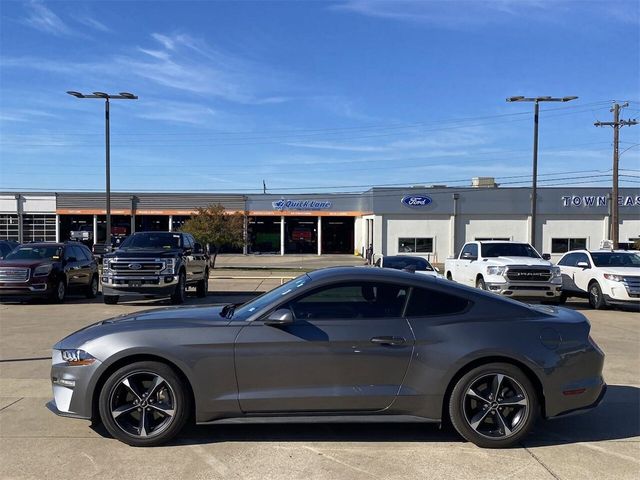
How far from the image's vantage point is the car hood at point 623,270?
1507 centimetres

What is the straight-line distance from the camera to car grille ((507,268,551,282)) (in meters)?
15.3

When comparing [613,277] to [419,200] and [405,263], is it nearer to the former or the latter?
[405,263]

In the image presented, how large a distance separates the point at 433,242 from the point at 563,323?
43865 mm

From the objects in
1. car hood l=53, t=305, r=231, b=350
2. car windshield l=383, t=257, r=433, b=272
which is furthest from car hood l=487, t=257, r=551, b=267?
car hood l=53, t=305, r=231, b=350

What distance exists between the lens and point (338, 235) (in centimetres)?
6122

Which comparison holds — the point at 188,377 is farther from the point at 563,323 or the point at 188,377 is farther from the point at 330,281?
the point at 563,323

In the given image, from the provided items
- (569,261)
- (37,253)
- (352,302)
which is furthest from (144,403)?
(569,261)

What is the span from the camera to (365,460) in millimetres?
4504

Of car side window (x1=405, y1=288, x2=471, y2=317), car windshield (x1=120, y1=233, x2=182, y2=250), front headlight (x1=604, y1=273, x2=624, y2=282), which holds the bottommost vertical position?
front headlight (x1=604, y1=273, x2=624, y2=282)

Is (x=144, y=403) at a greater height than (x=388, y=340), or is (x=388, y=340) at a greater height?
(x=388, y=340)

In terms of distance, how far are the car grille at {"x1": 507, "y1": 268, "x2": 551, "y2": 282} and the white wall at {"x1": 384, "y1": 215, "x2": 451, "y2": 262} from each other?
1282 inches

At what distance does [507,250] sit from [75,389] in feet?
48.1

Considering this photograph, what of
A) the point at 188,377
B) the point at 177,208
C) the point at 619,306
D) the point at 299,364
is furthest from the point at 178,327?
the point at 177,208

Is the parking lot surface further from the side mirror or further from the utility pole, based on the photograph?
the utility pole
